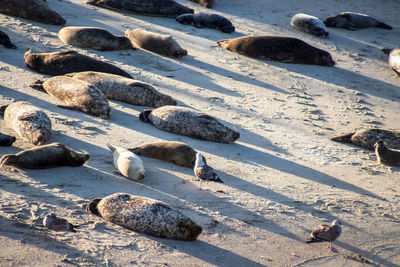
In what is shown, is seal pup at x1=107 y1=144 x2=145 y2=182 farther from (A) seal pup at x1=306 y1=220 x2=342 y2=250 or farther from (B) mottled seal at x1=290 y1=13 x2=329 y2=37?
(B) mottled seal at x1=290 y1=13 x2=329 y2=37

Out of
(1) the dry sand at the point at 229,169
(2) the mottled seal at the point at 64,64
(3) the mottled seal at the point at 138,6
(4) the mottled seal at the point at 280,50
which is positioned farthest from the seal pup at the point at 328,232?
(3) the mottled seal at the point at 138,6

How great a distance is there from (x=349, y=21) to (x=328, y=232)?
9.68 meters

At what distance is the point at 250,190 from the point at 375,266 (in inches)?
55.6

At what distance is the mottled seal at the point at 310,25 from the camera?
11875 millimetres

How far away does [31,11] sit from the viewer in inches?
386

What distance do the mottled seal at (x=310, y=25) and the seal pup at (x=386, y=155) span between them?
6.19 m

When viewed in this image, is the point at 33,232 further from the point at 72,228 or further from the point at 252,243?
the point at 252,243

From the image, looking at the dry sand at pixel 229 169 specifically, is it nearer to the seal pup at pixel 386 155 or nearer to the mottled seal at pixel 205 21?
the seal pup at pixel 386 155

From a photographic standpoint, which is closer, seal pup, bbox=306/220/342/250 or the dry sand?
the dry sand

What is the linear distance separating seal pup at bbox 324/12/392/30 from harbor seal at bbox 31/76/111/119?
25.8 feet

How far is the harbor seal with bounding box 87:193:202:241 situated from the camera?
3.88m

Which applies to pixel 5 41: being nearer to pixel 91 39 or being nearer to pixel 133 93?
pixel 91 39

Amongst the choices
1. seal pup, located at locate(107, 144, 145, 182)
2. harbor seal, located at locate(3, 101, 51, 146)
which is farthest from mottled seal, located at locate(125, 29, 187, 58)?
seal pup, located at locate(107, 144, 145, 182)

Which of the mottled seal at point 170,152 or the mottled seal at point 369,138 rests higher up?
the mottled seal at point 369,138
